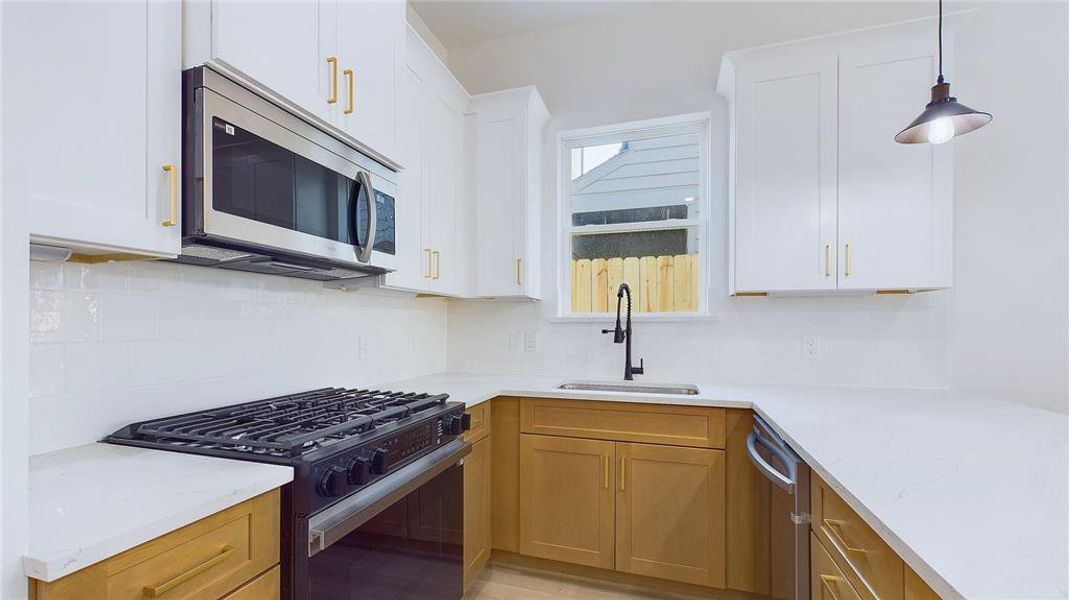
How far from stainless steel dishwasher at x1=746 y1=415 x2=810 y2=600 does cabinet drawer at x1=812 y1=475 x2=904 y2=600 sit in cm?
7

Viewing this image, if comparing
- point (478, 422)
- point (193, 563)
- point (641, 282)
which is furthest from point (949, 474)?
point (641, 282)

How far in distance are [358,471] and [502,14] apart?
259 cm

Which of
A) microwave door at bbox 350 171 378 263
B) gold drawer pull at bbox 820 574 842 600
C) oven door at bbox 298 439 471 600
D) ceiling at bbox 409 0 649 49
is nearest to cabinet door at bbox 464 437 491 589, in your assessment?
oven door at bbox 298 439 471 600

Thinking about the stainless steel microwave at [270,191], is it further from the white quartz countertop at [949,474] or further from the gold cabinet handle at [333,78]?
the white quartz countertop at [949,474]

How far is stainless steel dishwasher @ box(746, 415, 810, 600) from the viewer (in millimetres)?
1383

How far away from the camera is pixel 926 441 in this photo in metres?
1.31

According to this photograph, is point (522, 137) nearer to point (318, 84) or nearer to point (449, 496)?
point (318, 84)

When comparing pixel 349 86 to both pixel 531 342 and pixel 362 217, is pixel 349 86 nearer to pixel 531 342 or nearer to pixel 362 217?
pixel 362 217

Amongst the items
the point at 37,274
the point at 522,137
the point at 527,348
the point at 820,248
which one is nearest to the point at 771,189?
the point at 820,248

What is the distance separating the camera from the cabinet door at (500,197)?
262 cm

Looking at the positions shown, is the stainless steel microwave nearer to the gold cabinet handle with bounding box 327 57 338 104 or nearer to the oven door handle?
the gold cabinet handle with bounding box 327 57 338 104

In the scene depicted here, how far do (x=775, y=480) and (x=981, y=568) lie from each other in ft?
2.96

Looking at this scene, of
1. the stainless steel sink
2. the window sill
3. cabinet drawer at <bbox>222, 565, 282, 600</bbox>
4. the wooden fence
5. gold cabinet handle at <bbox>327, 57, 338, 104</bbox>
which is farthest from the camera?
the wooden fence

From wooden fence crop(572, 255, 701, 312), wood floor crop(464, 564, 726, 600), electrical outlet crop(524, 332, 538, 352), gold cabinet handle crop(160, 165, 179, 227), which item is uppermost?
gold cabinet handle crop(160, 165, 179, 227)
